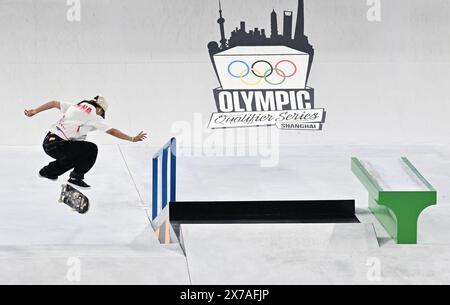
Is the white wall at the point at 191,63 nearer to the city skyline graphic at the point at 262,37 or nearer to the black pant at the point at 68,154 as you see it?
the city skyline graphic at the point at 262,37

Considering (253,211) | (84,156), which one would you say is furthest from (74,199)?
(253,211)

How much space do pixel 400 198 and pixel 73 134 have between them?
2747mm

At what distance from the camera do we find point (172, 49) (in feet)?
41.9

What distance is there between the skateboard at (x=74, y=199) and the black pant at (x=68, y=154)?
0.27m

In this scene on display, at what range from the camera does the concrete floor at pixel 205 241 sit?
23.2 feet

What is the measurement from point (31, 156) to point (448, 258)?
6043mm

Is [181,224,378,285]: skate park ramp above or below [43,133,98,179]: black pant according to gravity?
below

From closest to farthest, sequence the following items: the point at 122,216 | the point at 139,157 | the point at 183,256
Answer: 1. the point at 183,256
2. the point at 122,216
3. the point at 139,157

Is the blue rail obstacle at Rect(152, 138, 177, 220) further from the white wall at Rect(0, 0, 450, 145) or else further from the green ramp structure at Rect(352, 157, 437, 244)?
the white wall at Rect(0, 0, 450, 145)

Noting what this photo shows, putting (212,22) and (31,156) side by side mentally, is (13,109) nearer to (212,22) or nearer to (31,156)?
(31,156)

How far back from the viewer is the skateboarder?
839 cm

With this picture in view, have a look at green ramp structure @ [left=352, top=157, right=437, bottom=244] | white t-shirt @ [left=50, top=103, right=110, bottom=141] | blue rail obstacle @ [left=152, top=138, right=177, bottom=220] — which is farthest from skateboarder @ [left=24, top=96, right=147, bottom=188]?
green ramp structure @ [left=352, top=157, right=437, bottom=244]

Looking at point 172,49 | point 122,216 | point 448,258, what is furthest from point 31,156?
point 448,258

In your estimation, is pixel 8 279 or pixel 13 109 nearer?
pixel 8 279
